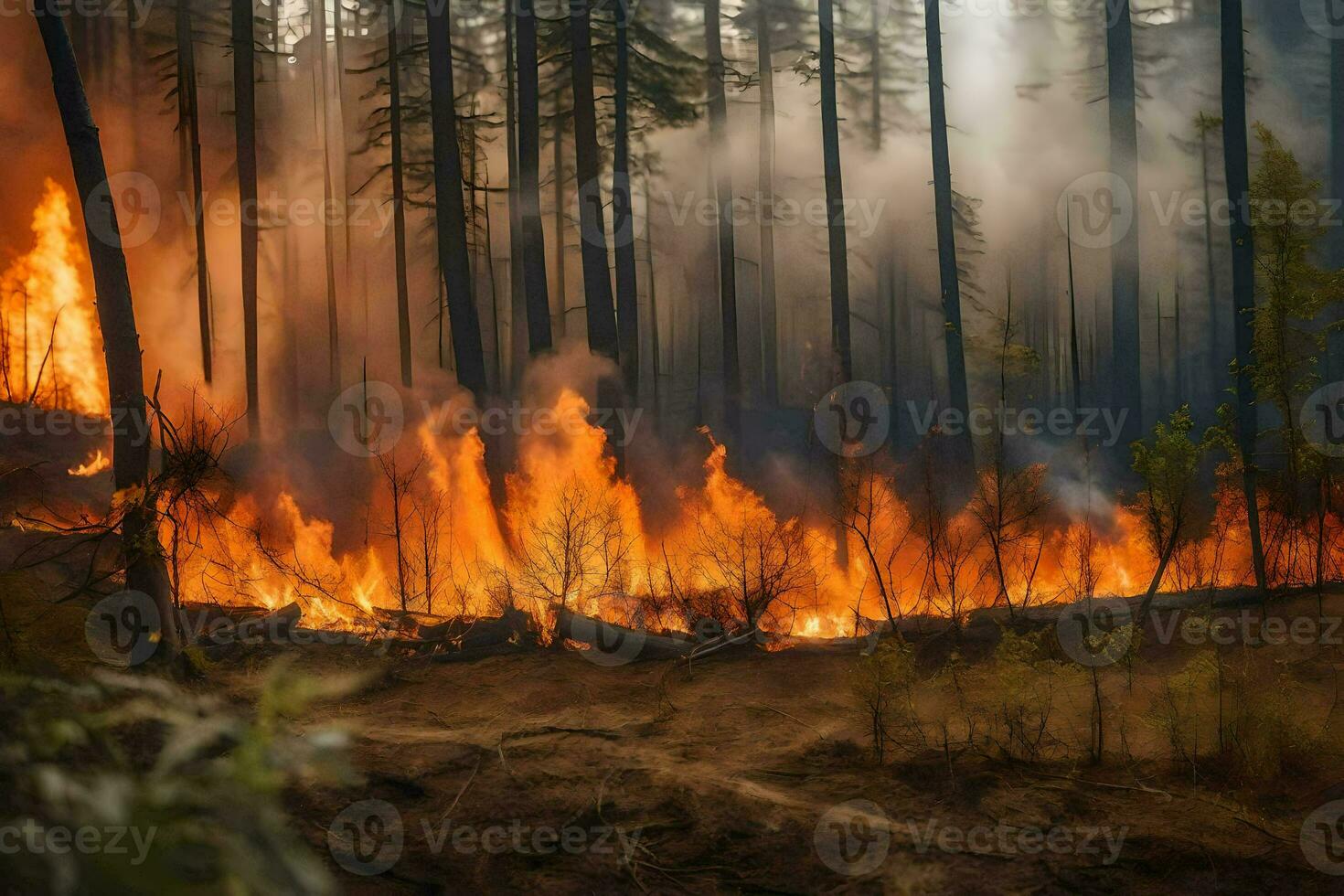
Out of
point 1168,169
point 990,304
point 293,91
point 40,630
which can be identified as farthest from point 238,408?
point 1168,169

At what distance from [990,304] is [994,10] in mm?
8500

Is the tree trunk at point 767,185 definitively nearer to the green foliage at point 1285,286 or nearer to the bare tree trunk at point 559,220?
the bare tree trunk at point 559,220

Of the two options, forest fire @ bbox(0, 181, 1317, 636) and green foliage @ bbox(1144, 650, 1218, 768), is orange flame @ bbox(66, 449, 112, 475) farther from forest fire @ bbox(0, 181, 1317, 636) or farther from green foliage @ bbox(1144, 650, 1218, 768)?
green foliage @ bbox(1144, 650, 1218, 768)

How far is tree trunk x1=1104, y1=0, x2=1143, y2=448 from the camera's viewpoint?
1639cm

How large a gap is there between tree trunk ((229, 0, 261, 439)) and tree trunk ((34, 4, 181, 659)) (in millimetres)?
8731

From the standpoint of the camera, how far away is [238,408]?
19922mm

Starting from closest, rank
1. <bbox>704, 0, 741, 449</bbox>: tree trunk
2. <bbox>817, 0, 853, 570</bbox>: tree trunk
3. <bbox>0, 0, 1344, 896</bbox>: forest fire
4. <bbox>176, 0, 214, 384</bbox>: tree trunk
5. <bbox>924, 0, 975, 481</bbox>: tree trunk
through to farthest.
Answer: <bbox>0, 0, 1344, 896</bbox>: forest fire < <bbox>924, 0, 975, 481</bbox>: tree trunk < <bbox>817, 0, 853, 570</bbox>: tree trunk < <bbox>176, 0, 214, 384</bbox>: tree trunk < <bbox>704, 0, 741, 449</bbox>: tree trunk

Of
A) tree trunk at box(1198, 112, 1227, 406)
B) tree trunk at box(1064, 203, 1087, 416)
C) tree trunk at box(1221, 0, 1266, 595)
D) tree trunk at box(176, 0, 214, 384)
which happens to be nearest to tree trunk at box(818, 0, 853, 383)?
tree trunk at box(1064, 203, 1087, 416)

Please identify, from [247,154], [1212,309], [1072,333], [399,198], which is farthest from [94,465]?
[1212,309]

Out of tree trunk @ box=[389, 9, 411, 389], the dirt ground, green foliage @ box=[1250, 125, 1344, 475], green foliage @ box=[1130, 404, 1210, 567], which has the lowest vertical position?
the dirt ground

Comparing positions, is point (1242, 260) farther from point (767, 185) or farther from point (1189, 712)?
point (767, 185)

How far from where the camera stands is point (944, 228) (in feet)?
51.4

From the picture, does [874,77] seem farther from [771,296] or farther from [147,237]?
[147,237]

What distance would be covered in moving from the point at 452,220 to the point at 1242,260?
11.8 metres
